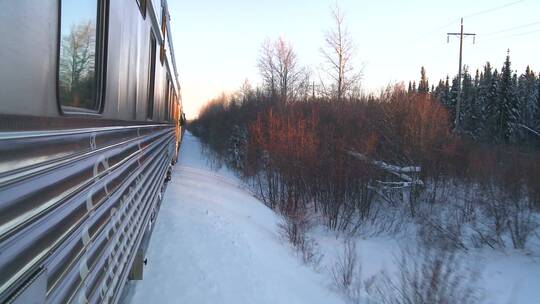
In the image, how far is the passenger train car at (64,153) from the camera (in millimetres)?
1184

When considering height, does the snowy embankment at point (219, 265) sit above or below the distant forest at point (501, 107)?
below

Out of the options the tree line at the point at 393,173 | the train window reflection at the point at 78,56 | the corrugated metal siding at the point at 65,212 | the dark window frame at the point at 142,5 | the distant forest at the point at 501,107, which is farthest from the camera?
the distant forest at the point at 501,107

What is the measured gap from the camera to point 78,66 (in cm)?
209

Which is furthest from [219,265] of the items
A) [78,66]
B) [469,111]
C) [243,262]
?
[469,111]

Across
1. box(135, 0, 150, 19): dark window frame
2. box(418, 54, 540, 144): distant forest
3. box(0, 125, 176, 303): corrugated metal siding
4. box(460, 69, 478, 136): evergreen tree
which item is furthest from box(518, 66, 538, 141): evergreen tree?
box(0, 125, 176, 303): corrugated metal siding

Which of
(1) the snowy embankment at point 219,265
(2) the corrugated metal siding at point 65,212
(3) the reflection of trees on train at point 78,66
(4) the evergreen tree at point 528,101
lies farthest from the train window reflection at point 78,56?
(4) the evergreen tree at point 528,101

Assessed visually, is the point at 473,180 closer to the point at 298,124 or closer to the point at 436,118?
the point at 436,118

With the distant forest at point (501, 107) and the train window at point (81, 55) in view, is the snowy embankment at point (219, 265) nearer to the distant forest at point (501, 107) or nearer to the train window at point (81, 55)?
the train window at point (81, 55)

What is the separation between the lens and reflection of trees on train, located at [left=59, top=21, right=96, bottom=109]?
1.86m

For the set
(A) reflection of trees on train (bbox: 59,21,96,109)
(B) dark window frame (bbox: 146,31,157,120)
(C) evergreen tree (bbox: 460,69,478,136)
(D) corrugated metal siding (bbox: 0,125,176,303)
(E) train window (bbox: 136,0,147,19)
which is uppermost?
(C) evergreen tree (bbox: 460,69,478,136)

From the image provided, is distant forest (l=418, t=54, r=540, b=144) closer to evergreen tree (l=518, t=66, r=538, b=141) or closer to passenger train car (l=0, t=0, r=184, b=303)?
evergreen tree (l=518, t=66, r=538, b=141)

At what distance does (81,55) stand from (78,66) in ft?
0.21

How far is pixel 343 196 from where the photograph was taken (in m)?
11.5

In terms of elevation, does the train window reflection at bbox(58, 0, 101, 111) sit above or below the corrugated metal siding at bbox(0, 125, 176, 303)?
above
